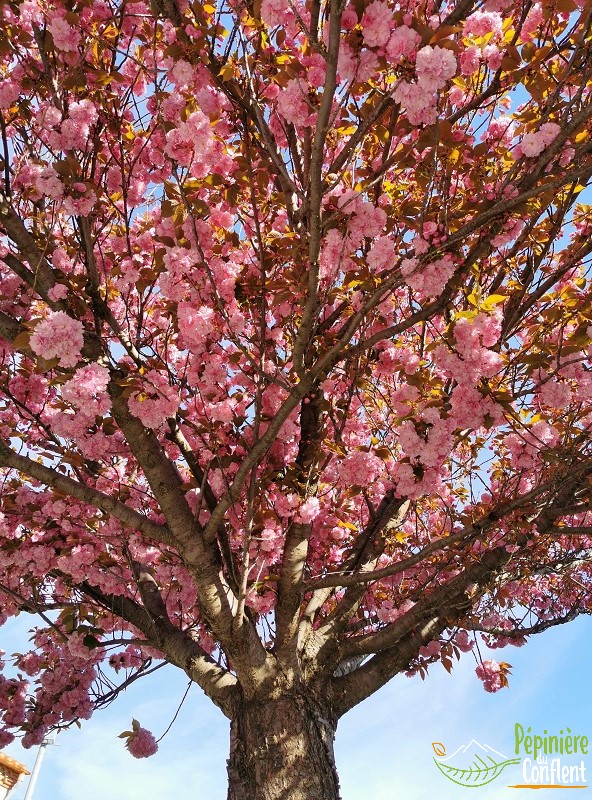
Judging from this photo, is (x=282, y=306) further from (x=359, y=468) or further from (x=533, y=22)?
(x=533, y=22)

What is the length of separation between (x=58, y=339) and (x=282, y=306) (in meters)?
1.26

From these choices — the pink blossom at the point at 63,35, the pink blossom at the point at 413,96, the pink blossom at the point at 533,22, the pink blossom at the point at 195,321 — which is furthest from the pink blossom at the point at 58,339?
the pink blossom at the point at 533,22

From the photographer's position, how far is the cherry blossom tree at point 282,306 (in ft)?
9.27

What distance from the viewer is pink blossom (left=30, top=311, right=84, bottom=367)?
2.94m

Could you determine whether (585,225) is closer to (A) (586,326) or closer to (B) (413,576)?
(A) (586,326)

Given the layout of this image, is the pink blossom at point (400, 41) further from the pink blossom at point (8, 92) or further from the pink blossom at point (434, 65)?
the pink blossom at point (8, 92)

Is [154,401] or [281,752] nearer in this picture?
[154,401]

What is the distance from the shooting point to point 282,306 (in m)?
3.64

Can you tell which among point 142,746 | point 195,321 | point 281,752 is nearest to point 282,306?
point 195,321

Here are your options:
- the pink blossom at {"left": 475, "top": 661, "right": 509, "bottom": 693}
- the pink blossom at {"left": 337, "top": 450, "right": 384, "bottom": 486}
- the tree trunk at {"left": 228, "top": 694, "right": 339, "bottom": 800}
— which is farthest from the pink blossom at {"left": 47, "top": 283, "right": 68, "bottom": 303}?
the pink blossom at {"left": 475, "top": 661, "right": 509, "bottom": 693}

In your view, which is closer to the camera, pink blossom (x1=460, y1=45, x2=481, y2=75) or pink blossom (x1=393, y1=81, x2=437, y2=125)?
pink blossom (x1=393, y1=81, x2=437, y2=125)

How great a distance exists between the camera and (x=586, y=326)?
2961mm

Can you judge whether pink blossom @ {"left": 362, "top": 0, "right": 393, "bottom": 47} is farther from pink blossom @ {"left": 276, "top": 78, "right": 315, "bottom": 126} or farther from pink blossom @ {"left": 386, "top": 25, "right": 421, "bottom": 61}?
pink blossom @ {"left": 276, "top": 78, "right": 315, "bottom": 126}

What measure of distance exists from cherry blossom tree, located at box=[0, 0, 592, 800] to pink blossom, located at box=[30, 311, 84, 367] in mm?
10
